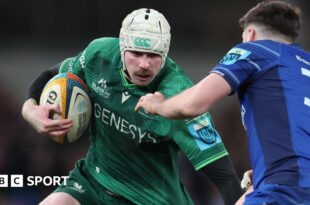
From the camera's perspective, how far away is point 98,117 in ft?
16.1

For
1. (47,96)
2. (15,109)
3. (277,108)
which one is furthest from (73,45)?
(277,108)

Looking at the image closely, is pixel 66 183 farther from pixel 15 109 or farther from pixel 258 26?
pixel 15 109

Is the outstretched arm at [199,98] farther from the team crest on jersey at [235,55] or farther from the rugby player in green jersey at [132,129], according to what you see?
the rugby player in green jersey at [132,129]

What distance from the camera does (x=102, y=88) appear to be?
16.0ft

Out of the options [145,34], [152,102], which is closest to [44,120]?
[145,34]

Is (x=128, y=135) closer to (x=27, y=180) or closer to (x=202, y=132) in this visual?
(x=202, y=132)

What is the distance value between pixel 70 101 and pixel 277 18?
4.84ft

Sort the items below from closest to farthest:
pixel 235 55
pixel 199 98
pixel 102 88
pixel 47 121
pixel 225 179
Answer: pixel 199 98 < pixel 235 55 < pixel 225 179 < pixel 47 121 < pixel 102 88

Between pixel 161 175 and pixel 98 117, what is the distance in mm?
510

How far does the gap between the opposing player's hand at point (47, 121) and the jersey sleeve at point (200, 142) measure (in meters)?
0.66

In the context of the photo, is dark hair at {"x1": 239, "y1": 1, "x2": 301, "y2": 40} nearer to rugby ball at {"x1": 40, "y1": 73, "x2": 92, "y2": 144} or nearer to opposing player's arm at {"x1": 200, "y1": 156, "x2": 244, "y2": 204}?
opposing player's arm at {"x1": 200, "y1": 156, "x2": 244, "y2": 204}

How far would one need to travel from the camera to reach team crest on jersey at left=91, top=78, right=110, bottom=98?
16.0ft

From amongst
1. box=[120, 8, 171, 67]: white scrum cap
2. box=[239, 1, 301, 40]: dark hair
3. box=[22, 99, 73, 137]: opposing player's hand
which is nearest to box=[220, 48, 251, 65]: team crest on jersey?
box=[239, 1, 301, 40]: dark hair

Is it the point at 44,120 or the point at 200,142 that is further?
the point at 44,120
